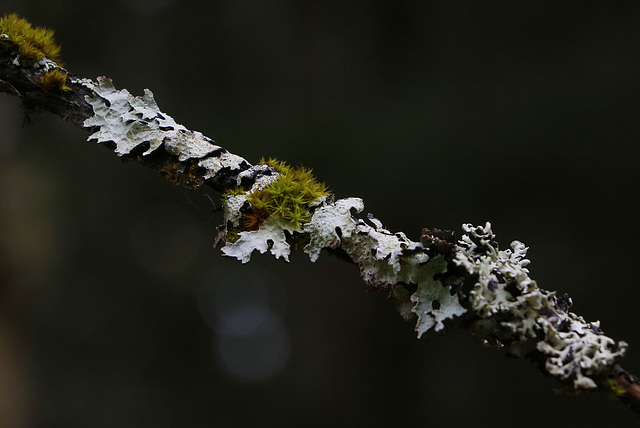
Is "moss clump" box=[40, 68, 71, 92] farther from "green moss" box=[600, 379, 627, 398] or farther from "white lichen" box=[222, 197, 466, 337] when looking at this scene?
"green moss" box=[600, 379, 627, 398]

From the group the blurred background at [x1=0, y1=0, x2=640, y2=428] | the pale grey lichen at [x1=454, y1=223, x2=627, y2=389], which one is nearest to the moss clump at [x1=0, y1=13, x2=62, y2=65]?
the pale grey lichen at [x1=454, y1=223, x2=627, y2=389]

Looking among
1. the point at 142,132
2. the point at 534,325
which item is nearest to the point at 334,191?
the point at 142,132

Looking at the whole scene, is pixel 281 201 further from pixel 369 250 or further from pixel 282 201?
pixel 369 250

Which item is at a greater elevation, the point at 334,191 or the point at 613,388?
the point at 334,191

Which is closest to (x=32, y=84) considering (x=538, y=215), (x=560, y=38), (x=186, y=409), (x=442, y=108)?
(x=442, y=108)

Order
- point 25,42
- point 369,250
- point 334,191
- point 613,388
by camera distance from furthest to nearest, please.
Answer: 1. point 334,191
2. point 25,42
3. point 369,250
4. point 613,388

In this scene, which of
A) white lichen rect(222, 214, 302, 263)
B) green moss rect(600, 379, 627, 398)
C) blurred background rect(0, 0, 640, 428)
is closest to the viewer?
green moss rect(600, 379, 627, 398)
